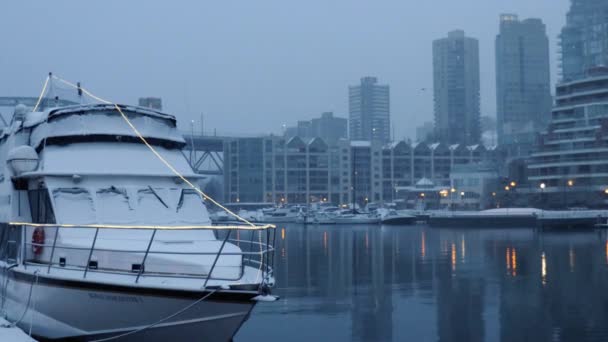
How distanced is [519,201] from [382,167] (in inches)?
1864

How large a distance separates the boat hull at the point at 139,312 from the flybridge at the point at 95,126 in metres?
3.56

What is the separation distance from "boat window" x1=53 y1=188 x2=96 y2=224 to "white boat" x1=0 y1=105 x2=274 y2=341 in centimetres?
2

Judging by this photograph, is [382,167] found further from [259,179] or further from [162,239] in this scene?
[162,239]

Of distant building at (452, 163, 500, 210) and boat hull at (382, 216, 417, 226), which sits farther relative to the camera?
distant building at (452, 163, 500, 210)

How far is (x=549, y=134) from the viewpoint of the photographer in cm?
11162

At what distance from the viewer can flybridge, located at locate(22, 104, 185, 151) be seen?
620 inches

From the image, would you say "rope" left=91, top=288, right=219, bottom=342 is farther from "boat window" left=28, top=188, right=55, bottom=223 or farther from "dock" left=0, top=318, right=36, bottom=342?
"boat window" left=28, top=188, right=55, bottom=223

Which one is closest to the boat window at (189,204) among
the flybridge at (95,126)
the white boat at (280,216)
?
the flybridge at (95,126)

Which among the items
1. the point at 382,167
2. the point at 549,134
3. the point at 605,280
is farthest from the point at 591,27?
the point at 605,280

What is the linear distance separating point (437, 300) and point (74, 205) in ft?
38.4

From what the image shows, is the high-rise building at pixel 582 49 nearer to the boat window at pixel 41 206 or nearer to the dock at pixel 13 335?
the boat window at pixel 41 206

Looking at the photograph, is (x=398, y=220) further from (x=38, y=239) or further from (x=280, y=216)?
(x=38, y=239)

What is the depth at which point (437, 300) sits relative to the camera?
21.9 meters

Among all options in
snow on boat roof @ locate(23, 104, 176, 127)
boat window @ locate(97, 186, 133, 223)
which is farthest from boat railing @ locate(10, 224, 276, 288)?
snow on boat roof @ locate(23, 104, 176, 127)
